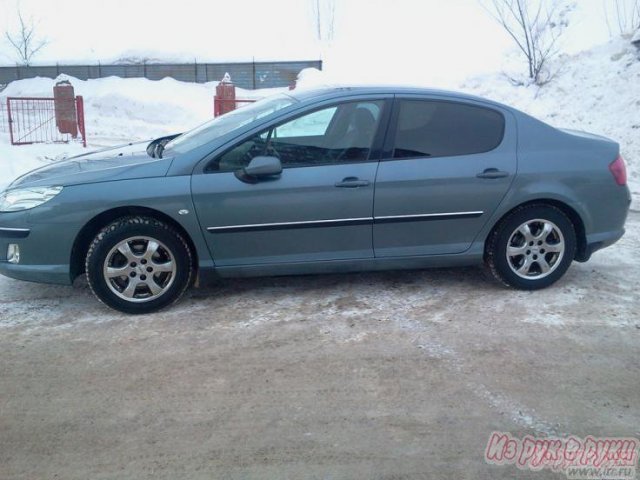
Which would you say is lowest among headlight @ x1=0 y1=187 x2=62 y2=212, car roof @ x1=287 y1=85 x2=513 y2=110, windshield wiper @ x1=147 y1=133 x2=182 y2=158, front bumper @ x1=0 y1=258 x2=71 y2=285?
front bumper @ x1=0 y1=258 x2=71 y2=285

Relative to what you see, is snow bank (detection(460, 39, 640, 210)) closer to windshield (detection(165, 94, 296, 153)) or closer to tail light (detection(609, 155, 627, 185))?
tail light (detection(609, 155, 627, 185))

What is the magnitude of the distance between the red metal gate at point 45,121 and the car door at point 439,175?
35.9 ft

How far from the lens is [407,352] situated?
3795mm

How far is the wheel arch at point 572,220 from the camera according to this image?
182 inches

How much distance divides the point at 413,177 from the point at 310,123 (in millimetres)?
823

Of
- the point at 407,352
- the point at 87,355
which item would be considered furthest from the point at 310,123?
the point at 87,355

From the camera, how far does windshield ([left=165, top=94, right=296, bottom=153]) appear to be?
4.56 metres

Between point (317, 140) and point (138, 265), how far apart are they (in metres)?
1.51

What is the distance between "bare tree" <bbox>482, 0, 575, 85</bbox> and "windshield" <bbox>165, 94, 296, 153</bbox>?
10971 mm

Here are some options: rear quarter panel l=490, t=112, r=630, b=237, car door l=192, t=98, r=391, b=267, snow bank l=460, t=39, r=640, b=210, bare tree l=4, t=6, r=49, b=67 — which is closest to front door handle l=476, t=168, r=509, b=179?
rear quarter panel l=490, t=112, r=630, b=237

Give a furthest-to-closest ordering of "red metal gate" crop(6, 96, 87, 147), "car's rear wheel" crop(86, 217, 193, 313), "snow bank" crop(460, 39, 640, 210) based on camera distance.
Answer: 1. "red metal gate" crop(6, 96, 87, 147)
2. "snow bank" crop(460, 39, 640, 210)
3. "car's rear wheel" crop(86, 217, 193, 313)

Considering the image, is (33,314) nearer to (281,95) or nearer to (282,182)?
(282,182)

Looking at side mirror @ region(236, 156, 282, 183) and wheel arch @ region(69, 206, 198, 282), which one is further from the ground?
side mirror @ region(236, 156, 282, 183)

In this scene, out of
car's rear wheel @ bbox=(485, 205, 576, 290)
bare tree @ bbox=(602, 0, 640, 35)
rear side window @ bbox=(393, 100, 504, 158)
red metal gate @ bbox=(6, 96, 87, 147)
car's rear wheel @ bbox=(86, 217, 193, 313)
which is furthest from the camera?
bare tree @ bbox=(602, 0, 640, 35)
